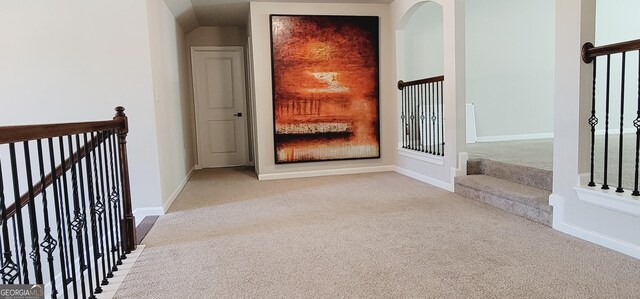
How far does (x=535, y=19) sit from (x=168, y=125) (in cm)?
542

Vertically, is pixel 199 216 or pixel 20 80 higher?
pixel 20 80

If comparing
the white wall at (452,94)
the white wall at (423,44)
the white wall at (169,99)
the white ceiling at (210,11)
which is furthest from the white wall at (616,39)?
the white wall at (169,99)

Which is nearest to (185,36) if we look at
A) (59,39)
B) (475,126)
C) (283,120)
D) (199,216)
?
(283,120)

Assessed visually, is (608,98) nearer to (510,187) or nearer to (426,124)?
(510,187)

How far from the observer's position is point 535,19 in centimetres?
595

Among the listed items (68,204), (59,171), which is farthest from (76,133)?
(59,171)

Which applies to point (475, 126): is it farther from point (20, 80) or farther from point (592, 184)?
point (20, 80)

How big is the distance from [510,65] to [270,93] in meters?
3.65

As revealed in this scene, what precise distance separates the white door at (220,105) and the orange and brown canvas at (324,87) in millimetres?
1644

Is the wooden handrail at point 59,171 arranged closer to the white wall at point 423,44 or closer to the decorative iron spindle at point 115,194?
the decorative iron spindle at point 115,194

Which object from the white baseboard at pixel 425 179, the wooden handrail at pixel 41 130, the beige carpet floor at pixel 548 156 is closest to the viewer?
the wooden handrail at pixel 41 130

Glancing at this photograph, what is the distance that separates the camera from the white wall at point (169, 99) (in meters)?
3.65

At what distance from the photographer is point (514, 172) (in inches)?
Result: 138

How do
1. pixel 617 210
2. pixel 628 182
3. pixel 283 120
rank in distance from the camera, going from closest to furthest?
pixel 617 210
pixel 628 182
pixel 283 120
